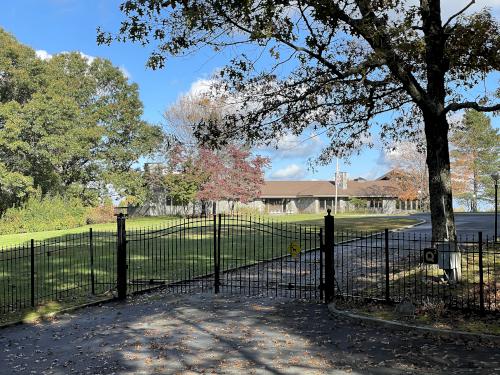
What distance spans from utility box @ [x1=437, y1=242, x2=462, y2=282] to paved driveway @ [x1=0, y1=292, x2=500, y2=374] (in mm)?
2484

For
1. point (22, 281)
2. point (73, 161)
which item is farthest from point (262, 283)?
point (73, 161)

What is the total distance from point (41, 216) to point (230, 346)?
35760mm

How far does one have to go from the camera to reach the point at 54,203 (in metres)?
41.5

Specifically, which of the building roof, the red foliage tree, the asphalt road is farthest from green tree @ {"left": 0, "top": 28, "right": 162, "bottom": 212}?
the asphalt road

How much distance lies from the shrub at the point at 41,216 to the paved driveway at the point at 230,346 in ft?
103

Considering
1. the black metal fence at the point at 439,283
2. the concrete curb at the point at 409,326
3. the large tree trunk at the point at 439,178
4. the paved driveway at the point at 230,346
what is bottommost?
the paved driveway at the point at 230,346

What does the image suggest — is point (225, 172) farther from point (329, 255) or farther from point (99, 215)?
point (329, 255)

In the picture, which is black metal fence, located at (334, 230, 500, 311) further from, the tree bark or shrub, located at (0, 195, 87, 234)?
shrub, located at (0, 195, 87, 234)

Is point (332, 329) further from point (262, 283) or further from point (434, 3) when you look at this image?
point (434, 3)

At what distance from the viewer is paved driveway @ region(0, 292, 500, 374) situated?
638cm

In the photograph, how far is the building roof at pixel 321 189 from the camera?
236ft

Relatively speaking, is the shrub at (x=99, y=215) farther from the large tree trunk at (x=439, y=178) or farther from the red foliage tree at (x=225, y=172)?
the large tree trunk at (x=439, y=178)

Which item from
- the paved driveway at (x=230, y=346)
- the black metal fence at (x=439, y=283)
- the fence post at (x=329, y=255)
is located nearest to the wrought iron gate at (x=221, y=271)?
the fence post at (x=329, y=255)

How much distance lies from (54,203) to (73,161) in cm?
726
